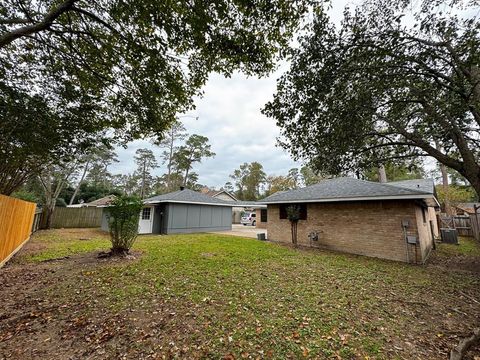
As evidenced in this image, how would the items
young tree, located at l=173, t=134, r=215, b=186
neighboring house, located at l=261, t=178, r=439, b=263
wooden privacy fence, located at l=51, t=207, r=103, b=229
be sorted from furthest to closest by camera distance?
young tree, located at l=173, t=134, r=215, b=186 → wooden privacy fence, located at l=51, t=207, r=103, b=229 → neighboring house, located at l=261, t=178, r=439, b=263

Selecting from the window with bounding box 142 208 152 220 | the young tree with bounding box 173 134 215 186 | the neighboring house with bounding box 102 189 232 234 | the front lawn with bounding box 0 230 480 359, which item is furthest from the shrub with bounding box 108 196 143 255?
the young tree with bounding box 173 134 215 186

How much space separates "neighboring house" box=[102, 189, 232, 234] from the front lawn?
26.7 ft

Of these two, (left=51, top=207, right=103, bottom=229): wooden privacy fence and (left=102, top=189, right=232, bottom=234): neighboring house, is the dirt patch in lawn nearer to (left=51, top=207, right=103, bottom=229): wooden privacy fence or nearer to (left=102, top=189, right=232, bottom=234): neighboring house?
(left=102, top=189, right=232, bottom=234): neighboring house

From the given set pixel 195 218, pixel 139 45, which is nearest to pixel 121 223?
pixel 139 45

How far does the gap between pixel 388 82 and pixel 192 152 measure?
1089 inches

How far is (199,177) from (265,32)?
3042cm

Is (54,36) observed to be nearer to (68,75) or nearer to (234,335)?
(68,75)

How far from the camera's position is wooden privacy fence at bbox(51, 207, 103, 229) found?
16.5 metres

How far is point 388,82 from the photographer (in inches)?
205

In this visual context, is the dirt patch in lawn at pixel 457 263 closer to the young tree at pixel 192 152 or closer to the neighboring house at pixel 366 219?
the neighboring house at pixel 366 219

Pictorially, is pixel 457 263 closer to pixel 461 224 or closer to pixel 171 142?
pixel 461 224

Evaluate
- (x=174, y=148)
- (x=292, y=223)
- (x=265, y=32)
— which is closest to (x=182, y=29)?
(x=265, y=32)

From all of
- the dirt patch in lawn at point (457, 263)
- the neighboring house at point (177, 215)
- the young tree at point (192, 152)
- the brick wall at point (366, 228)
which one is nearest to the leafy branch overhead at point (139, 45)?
the brick wall at point (366, 228)

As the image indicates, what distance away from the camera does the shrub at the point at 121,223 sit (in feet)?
23.3
